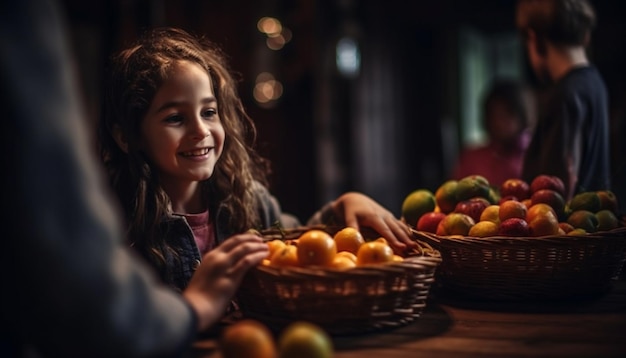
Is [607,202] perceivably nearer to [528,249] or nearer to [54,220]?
[528,249]

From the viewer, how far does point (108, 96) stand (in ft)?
5.61

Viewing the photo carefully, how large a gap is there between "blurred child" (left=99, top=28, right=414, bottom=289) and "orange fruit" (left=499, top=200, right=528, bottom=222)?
0.76ft

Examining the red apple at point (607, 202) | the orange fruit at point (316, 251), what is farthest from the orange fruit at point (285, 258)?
the red apple at point (607, 202)

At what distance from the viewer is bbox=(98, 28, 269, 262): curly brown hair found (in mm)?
1607

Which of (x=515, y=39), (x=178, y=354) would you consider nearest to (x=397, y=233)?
(x=178, y=354)

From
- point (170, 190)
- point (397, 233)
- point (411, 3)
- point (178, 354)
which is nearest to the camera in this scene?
point (178, 354)

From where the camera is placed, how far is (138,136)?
5.46 ft

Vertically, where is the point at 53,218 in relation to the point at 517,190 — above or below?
above

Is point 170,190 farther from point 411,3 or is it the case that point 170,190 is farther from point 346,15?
point 411,3

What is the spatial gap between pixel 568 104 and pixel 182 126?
4.53 ft

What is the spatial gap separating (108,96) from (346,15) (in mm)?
4245

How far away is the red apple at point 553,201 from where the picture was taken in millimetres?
1643

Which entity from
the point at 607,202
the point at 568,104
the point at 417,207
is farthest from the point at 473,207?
the point at 568,104

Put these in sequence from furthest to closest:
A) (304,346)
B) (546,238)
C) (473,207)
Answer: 1. (473,207)
2. (546,238)
3. (304,346)
